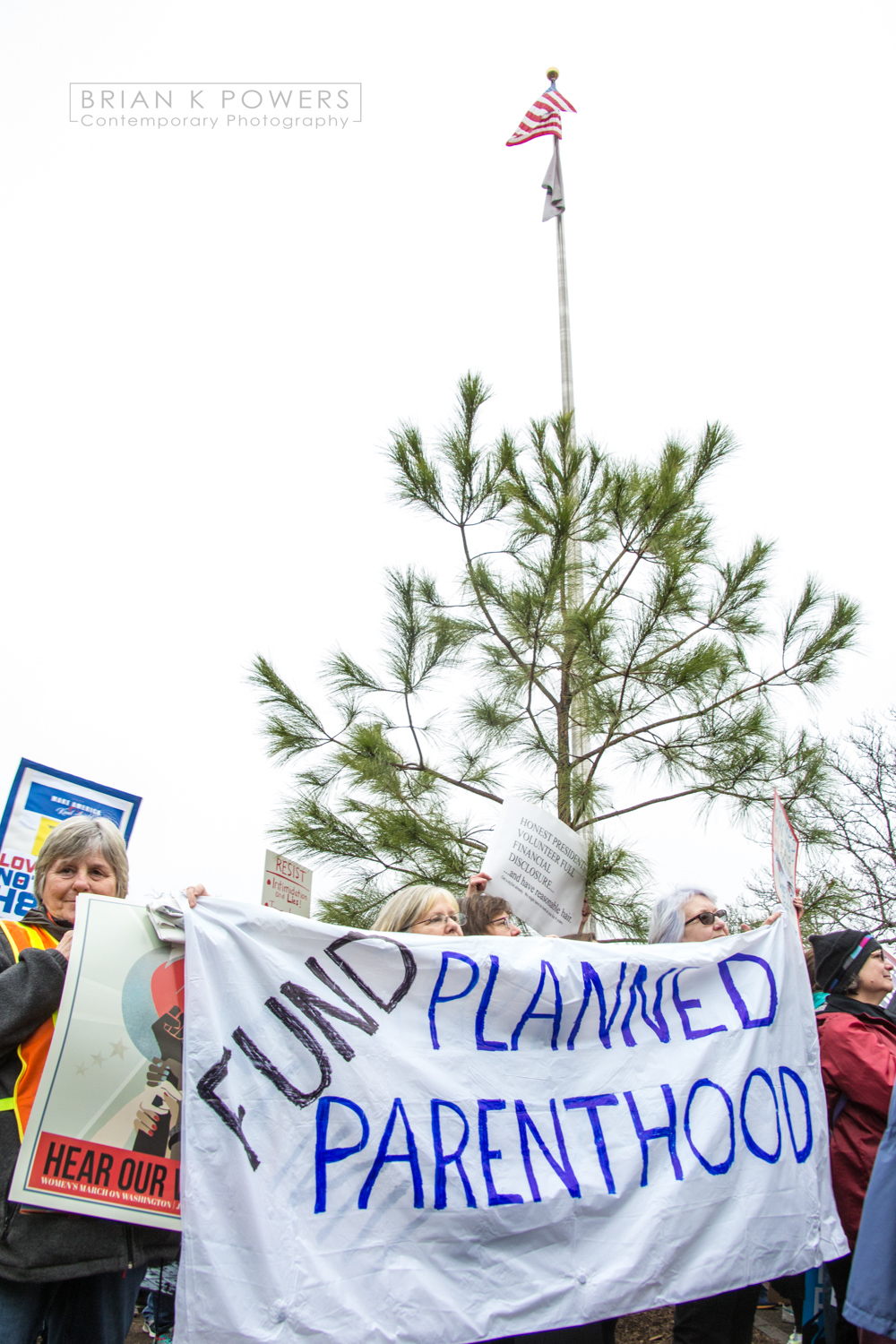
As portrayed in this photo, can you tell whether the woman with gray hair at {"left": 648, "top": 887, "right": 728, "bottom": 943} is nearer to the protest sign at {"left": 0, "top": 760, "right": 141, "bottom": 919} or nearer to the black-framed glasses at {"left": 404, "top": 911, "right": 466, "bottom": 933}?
the black-framed glasses at {"left": 404, "top": 911, "right": 466, "bottom": 933}

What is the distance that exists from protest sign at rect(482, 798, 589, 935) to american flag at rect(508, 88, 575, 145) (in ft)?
28.5

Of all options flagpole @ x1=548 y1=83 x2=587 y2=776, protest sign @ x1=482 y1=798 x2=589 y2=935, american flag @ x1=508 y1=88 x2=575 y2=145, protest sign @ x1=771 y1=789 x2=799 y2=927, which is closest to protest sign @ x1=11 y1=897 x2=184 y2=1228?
protest sign @ x1=482 y1=798 x2=589 y2=935

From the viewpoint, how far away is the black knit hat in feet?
9.38

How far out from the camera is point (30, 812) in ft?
11.7

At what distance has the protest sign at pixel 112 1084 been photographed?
188 centimetres

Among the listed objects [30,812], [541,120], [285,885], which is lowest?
[285,885]

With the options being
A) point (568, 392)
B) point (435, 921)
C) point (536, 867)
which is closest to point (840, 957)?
point (536, 867)

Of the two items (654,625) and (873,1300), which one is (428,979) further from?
(654,625)

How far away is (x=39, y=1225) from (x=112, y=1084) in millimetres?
268

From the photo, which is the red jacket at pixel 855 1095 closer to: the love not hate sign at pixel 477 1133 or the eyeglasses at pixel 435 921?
the love not hate sign at pixel 477 1133

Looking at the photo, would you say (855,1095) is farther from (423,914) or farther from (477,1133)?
(423,914)

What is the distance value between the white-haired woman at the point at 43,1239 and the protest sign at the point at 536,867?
1.62 meters

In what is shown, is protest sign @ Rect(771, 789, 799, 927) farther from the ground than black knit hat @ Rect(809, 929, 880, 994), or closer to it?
farther from the ground

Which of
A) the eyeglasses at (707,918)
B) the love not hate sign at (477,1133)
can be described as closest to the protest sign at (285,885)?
the love not hate sign at (477,1133)
